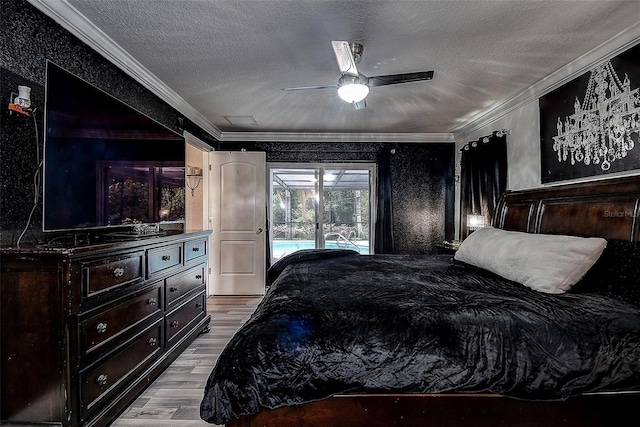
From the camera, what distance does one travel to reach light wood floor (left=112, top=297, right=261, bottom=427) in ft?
6.35

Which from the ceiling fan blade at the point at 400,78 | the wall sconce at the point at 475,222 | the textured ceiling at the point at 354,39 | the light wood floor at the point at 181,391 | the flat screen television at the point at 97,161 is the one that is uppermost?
the textured ceiling at the point at 354,39

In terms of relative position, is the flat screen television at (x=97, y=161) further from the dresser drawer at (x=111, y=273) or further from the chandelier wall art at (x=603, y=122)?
the chandelier wall art at (x=603, y=122)

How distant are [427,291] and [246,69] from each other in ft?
7.82

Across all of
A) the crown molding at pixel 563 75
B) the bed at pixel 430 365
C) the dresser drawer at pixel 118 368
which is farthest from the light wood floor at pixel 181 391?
the crown molding at pixel 563 75

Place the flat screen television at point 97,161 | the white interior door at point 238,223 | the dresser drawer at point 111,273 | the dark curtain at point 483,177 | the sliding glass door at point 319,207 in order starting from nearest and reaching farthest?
the dresser drawer at point 111,273, the flat screen television at point 97,161, the dark curtain at point 483,177, the white interior door at point 238,223, the sliding glass door at point 319,207

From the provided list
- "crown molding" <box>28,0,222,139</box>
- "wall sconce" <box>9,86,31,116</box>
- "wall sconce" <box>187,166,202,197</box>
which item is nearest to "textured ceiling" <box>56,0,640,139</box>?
"crown molding" <box>28,0,222,139</box>

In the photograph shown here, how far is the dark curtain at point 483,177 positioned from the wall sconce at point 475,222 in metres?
0.05

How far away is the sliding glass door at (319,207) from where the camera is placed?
17.9ft

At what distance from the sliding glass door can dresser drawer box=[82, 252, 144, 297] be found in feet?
11.0

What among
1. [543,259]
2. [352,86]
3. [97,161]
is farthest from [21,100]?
[543,259]

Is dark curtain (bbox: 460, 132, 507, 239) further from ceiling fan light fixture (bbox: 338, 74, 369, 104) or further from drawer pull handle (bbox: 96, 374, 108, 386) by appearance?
drawer pull handle (bbox: 96, 374, 108, 386)

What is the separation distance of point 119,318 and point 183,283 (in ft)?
2.91

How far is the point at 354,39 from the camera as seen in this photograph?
241 centimetres

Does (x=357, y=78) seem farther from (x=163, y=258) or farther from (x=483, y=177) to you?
(x=483, y=177)
